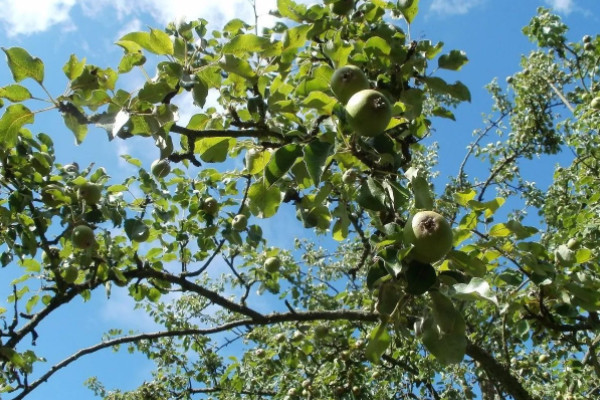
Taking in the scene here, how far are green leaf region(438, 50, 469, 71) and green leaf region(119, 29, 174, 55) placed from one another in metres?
1.18

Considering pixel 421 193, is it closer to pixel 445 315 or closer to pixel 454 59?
pixel 445 315

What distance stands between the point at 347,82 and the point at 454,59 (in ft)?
2.75

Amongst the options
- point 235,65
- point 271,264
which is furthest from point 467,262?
point 271,264

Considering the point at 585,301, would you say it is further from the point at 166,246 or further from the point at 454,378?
the point at 454,378

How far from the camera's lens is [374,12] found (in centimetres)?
236

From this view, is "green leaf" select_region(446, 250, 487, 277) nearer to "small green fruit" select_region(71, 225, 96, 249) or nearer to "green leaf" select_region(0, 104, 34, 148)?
"green leaf" select_region(0, 104, 34, 148)

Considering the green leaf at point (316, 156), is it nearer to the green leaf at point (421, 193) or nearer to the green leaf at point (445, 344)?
the green leaf at point (421, 193)

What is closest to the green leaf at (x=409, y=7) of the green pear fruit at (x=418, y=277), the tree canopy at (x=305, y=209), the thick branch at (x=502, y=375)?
the tree canopy at (x=305, y=209)

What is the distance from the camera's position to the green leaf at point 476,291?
43.6 inches

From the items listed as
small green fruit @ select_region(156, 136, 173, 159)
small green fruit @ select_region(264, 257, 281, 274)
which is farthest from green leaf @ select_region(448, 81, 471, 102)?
small green fruit @ select_region(264, 257, 281, 274)

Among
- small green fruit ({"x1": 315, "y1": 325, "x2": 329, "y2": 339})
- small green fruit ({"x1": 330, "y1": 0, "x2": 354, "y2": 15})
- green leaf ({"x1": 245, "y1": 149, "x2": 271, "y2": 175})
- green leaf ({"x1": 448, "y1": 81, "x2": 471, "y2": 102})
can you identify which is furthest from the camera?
small green fruit ({"x1": 315, "y1": 325, "x2": 329, "y2": 339})

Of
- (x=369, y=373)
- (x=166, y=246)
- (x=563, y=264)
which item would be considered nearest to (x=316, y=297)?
(x=369, y=373)

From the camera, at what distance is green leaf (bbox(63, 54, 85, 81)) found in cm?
156

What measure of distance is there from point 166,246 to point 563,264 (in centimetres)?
237
